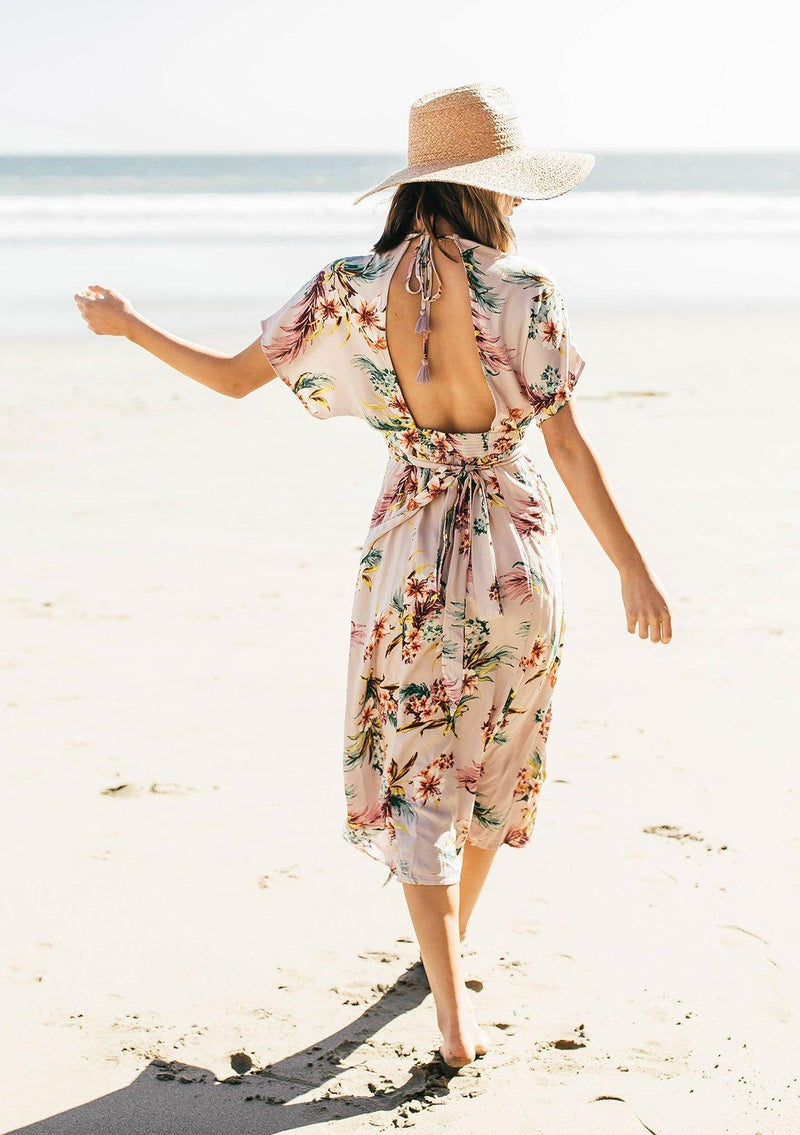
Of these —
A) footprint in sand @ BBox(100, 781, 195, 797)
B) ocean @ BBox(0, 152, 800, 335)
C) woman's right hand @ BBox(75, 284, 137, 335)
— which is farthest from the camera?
ocean @ BBox(0, 152, 800, 335)

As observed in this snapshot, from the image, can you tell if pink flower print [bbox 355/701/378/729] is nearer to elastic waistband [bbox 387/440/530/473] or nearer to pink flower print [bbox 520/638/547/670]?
pink flower print [bbox 520/638/547/670]

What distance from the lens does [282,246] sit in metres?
19.1

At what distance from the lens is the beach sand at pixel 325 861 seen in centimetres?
230

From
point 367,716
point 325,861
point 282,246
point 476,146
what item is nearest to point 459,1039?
point 367,716

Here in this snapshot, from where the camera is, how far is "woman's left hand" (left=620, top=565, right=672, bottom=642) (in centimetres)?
224

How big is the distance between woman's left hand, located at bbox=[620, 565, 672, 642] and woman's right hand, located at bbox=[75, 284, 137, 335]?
3.64 ft

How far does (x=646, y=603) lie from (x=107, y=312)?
3.97 ft

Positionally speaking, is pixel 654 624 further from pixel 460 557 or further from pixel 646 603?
pixel 460 557

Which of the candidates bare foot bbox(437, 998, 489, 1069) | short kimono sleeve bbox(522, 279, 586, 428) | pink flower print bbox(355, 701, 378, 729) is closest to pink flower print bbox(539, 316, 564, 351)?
short kimono sleeve bbox(522, 279, 586, 428)

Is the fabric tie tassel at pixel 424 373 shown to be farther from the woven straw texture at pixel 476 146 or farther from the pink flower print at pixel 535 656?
the pink flower print at pixel 535 656

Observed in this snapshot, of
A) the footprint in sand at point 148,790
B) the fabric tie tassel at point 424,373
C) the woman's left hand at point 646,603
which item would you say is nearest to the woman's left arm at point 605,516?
the woman's left hand at point 646,603

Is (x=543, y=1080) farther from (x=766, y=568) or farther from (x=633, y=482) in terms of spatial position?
(x=633, y=482)

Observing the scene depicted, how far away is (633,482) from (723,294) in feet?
28.8

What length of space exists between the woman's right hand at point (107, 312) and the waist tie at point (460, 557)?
0.71m
